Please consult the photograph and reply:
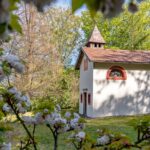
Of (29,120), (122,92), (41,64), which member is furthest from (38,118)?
(41,64)

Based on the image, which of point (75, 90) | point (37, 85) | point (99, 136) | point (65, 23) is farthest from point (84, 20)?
point (99, 136)

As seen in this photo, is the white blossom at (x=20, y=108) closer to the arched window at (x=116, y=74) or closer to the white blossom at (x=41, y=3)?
the white blossom at (x=41, y=3)

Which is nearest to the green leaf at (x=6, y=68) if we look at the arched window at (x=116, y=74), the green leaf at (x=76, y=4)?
the green leaf at (x=76, y=4)

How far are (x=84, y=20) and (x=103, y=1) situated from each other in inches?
1556

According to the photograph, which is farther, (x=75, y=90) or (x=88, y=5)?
(x=75, y=90)

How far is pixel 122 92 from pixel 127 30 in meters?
19.6

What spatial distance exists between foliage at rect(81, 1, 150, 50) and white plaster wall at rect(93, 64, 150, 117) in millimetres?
16670

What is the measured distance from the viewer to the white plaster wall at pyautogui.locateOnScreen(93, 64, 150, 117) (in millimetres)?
21188

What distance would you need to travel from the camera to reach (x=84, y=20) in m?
39.6

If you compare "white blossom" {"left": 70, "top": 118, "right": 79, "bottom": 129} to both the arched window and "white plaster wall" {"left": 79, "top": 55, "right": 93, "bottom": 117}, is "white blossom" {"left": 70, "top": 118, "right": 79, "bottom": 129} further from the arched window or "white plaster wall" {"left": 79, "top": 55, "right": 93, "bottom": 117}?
the arched window

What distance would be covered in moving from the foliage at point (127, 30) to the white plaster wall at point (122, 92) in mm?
16670

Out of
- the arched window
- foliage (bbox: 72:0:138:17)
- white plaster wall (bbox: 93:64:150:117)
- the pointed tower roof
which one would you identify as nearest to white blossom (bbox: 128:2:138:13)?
foliage (bbox: 72:0:138:17)

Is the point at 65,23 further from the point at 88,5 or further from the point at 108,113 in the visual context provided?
the point at 88,5

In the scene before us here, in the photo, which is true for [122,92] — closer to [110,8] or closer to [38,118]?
[38,118]
